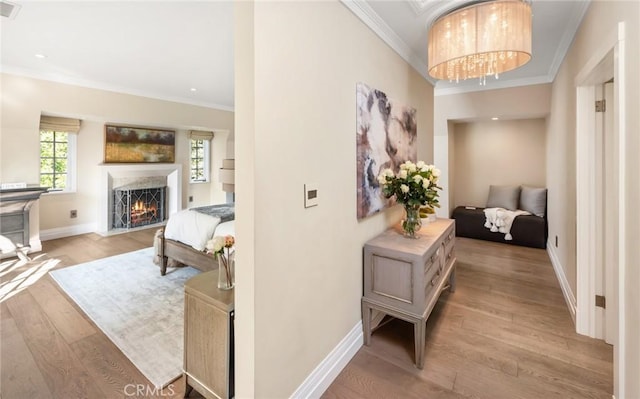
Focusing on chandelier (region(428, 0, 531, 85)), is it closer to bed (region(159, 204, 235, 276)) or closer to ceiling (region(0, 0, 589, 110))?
ceiling (region(0, 0, 589, 110))

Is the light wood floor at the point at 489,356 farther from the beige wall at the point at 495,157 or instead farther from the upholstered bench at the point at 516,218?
the beige wall at the point at 495,157

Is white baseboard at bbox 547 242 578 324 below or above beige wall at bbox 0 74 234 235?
below

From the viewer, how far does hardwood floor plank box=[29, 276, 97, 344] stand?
2309 mm

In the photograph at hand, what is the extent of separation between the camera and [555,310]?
8.68 feet

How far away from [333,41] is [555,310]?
9.80 feet

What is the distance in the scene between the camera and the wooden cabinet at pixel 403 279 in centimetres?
194

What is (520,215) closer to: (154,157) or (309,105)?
(309,105)

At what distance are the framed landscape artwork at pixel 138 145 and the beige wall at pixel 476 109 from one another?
217 inches

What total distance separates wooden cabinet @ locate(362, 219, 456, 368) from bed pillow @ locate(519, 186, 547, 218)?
11.0ft

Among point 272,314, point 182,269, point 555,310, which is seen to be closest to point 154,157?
point 182,269

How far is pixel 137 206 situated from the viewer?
5906 millimetres

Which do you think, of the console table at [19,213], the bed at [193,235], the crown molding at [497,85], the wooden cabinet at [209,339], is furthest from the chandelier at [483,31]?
the console table at [19,213]

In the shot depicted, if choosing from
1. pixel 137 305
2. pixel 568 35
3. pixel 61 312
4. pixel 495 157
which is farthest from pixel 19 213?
pixel 495 157

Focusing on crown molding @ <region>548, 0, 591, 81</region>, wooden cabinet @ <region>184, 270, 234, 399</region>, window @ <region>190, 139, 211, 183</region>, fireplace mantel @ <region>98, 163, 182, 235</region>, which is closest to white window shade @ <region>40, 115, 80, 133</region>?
fireplace mantel @ <region>98, 163, 182, 235</region>
